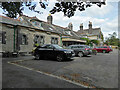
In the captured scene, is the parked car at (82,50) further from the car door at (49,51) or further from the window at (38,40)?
the window at (38,40)

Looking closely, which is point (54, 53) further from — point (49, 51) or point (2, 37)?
point (2, 37)

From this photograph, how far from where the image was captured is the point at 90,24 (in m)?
38.8

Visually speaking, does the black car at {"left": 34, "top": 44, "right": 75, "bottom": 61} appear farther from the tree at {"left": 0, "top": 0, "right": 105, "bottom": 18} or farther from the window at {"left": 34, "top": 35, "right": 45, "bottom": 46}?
the window at {"left": 34, "top": 35, "right": 45, "bottom": 46}

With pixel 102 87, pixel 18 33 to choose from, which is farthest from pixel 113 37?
pixel 102 87

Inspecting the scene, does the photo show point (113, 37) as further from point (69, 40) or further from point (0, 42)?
point (0, 42)

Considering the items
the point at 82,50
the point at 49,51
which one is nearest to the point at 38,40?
the point at 82,50

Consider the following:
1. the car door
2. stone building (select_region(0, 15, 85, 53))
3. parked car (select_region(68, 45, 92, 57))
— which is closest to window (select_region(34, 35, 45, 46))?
stone building (select_region(0, 15, 85, 53))

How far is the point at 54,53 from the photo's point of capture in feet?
29.6

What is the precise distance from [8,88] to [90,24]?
39808mm

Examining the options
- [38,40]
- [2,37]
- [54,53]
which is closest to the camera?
[54,53]

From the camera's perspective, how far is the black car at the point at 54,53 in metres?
8.63

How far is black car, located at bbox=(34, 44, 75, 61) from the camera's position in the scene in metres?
8.63

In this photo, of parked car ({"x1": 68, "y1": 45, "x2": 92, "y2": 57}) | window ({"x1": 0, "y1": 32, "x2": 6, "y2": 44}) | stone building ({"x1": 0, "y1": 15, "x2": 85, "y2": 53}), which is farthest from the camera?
stone building ({"x1": 0, "y1": 15, "x2": 85, "y2": 53})

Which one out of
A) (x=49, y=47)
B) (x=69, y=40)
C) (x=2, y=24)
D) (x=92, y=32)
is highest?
(x=92, y=32)
